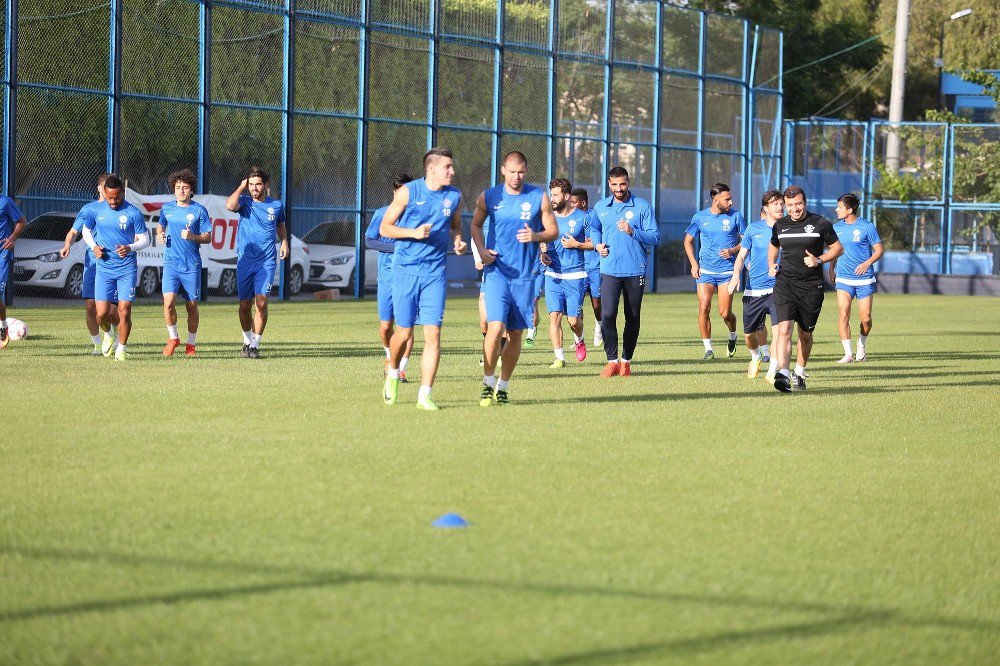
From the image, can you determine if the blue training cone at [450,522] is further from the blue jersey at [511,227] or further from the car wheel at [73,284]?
the car wheel at [73,284]

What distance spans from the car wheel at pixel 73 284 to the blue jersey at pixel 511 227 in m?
17.4

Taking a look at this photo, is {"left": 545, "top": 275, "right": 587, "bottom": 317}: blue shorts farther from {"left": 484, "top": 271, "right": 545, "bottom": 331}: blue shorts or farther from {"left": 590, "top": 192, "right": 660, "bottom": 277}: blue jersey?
{"left": 484, "top": 271, "right": 545, "bottom": 331}: blue shorts

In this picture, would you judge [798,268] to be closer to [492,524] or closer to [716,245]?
[716,245]

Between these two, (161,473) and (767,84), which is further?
(767,84)

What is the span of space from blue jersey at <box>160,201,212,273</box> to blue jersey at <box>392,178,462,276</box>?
5610 mm

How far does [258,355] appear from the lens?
1748cm

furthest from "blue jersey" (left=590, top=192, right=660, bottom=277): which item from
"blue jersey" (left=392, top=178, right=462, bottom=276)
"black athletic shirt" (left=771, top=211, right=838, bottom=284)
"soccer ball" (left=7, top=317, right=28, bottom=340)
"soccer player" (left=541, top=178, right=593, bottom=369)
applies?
"soccer ball" (left=7, top=317, right=28, bottom=340)

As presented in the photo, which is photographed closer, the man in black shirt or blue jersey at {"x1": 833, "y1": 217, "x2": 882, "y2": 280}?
the man in black shirt

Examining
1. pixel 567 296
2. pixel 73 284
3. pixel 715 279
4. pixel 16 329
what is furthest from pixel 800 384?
pixel 73 284

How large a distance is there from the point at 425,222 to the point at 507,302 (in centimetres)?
102

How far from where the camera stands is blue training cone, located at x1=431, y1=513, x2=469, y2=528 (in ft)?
24.1

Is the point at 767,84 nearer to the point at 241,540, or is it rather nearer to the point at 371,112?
the point at 371,112

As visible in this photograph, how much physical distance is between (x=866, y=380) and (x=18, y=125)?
18.3 meters

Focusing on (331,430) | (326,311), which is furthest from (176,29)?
(331,430)
